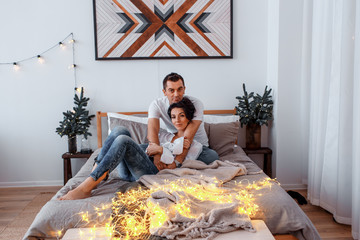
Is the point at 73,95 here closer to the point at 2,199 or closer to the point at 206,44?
the point at 2,199

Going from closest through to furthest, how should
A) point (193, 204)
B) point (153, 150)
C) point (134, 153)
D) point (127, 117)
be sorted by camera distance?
point (193, 204), point (134, 153), point (153, 150), point (127, 117)

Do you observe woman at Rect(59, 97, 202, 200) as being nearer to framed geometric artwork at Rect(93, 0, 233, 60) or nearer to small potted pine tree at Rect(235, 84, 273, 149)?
small potted pine tree at Rect(235, 84, 273, 149)

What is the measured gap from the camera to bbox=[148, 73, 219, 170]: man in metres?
2.48

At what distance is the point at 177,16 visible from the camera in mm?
3293

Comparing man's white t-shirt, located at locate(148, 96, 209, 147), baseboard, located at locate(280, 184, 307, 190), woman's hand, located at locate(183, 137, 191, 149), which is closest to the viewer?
woman's hand, located at locate(183, 137, 191, 149)

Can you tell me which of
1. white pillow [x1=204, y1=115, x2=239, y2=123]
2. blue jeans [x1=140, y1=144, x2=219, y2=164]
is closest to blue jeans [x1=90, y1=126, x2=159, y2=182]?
blue jeans [x1=140, y1=144, x2=219, y2=164]

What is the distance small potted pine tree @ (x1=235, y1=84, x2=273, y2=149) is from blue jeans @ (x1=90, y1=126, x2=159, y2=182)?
1.32 metres

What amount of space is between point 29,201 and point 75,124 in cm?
82

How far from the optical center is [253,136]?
327 cm

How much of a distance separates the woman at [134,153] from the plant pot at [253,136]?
93 centimetres

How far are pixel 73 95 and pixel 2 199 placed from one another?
1187 mm

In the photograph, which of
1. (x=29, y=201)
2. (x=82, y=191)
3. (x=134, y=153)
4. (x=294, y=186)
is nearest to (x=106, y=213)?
(x=82, y=191)

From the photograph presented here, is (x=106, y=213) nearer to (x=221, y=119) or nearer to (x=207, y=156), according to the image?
(x=207, y=156)

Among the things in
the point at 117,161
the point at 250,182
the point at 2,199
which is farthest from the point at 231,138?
the point at 2,199
